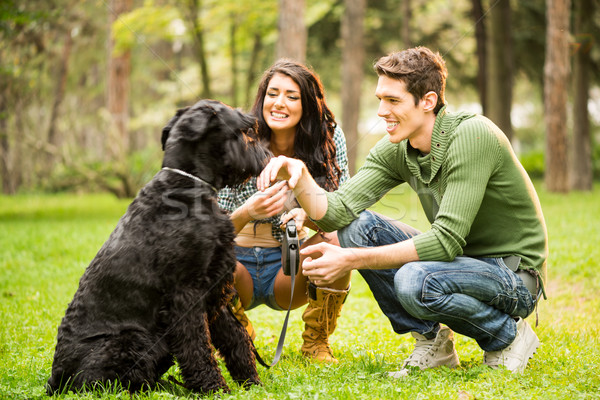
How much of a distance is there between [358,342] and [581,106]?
1256cm

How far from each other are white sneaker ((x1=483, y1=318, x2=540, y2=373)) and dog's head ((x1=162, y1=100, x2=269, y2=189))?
5.52 feet

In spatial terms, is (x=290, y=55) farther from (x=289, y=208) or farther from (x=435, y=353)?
(x=435, y=353)

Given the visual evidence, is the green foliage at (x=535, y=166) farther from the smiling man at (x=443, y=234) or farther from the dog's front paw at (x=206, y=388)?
the dog's front paw at (x=206, y=388)

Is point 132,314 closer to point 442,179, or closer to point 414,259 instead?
point 414,259

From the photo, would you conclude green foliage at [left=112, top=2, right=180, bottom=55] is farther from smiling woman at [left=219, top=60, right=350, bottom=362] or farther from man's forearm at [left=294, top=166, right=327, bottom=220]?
man's forearm at [left=294, top=166, right=327, bottom=220]

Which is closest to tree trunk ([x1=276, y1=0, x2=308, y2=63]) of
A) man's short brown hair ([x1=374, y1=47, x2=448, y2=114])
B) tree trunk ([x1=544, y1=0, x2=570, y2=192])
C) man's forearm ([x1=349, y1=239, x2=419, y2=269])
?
tree trunk ([x1=544, y1=0, x2=570, y2=192])

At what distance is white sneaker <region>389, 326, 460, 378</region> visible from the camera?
318 cm

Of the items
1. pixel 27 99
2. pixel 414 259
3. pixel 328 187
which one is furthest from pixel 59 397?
pixel 27 99

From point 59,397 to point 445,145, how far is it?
2319 millimetres

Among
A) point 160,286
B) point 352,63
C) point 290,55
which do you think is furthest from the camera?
point 352,63

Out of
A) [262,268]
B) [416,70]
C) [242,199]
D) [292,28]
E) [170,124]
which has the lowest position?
[262,268]

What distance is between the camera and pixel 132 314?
2723mm

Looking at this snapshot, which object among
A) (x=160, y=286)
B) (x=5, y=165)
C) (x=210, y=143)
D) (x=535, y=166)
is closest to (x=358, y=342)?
(x=160, y=286)

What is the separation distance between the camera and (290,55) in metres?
9.67
